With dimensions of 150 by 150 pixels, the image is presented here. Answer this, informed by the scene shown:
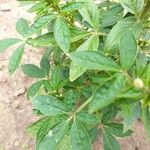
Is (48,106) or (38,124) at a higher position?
(48,106)

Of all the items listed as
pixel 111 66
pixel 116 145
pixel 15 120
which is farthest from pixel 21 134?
pixel 111 66

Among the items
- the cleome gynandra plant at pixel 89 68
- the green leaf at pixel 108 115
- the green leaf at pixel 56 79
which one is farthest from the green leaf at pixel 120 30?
the green leaf at pixel 108 115

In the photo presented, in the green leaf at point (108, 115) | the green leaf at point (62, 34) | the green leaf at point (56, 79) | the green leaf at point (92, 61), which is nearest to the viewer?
the green leaf at point (92, 61)

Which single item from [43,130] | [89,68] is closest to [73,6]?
[89,68]

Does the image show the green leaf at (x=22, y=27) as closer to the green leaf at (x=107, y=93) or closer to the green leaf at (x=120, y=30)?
the green leaf at (x=120, y=30)

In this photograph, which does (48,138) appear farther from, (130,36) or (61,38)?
(130,36)

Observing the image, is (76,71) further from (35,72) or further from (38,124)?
(35,72)
